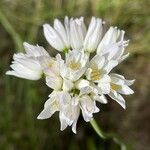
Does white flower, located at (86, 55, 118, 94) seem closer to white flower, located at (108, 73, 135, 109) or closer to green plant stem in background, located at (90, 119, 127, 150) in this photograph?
white flower, located at (108, 73, 135, 109)

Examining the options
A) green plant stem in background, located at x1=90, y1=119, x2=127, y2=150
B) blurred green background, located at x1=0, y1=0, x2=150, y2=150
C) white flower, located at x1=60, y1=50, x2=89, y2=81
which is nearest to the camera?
white flower, located at x1=60, y1=50, x2=89, y2=81

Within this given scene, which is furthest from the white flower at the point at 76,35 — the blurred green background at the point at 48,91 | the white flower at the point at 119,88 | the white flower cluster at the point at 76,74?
the blurred green background at the point at 48,91

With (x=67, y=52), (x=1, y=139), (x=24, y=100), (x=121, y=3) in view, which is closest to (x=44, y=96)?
(x=24, y=100)

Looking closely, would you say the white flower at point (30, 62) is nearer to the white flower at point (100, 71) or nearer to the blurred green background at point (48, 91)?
the white flower at point (100, 71)

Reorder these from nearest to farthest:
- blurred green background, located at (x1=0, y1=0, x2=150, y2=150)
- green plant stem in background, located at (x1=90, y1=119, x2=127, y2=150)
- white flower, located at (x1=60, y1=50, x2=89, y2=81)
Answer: white flower, located at (x1=60, y1=50, x2=89, y2=81) < green plant stem in background, located at (x1=90, y1=119, x2=127, y2=150) < blurred green background, located at (x1=0, y1=0, x2=150, y2=150)

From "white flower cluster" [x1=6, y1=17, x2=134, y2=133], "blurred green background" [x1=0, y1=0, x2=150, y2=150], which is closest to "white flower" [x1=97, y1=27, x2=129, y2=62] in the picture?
"white flower cluster" [x1=6, y1=17, x2=134, y2=133]

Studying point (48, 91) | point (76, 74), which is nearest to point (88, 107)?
point (76, 74)
